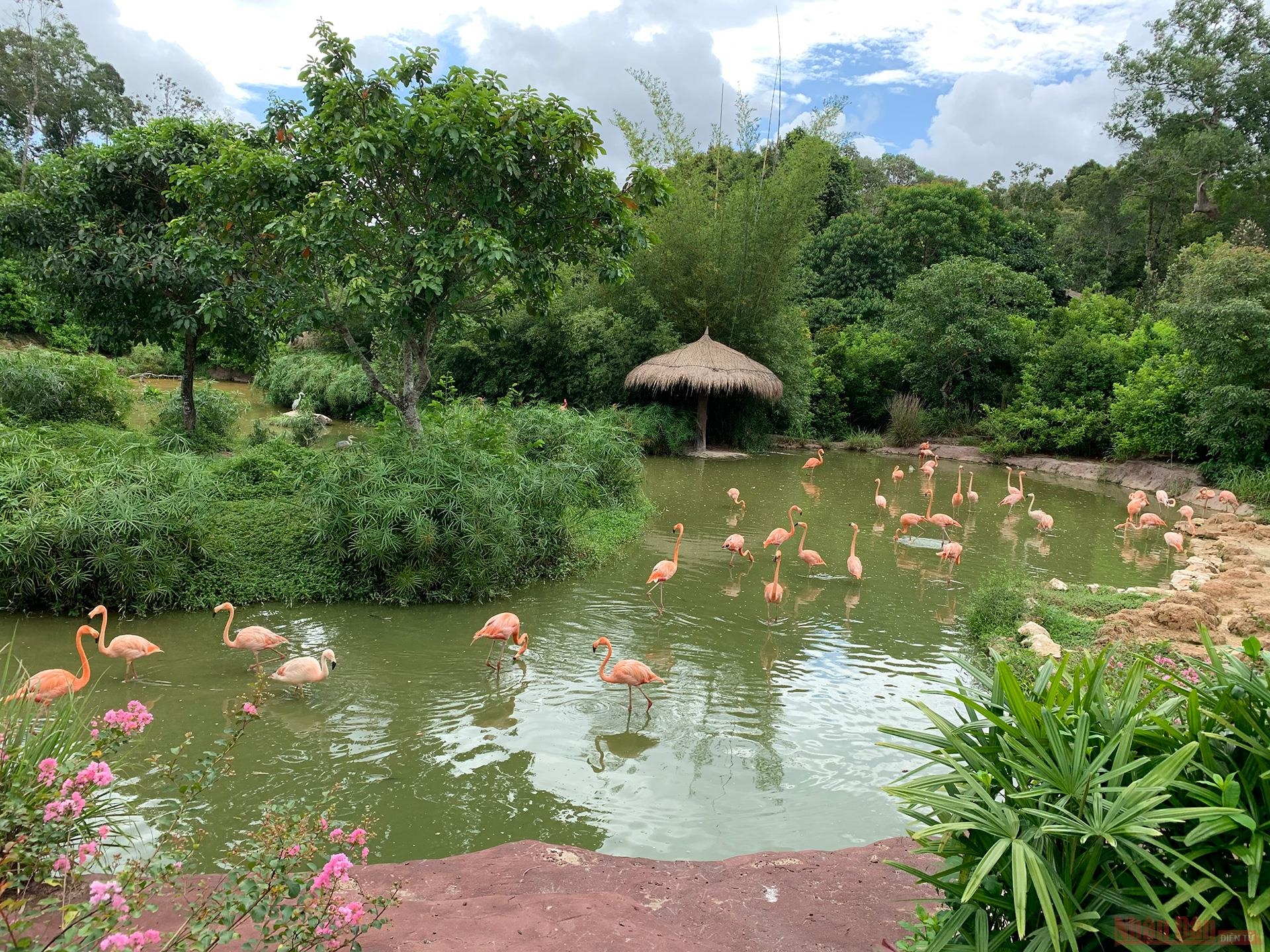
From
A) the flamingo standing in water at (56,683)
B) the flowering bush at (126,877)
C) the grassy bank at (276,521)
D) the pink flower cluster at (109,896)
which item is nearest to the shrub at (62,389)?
the grassy bank at (276,521)

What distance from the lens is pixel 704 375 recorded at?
19.1m

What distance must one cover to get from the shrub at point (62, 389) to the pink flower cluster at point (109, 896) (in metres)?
10.3

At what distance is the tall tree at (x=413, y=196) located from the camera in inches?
310

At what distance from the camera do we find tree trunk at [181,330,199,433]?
1124cm

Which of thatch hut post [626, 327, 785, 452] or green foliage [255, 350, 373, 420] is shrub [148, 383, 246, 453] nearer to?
green foliage [255, 350, 373, 420]

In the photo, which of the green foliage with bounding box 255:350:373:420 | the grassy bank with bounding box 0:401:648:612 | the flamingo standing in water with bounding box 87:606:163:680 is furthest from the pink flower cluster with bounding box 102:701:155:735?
the green foliage with bounding box 255:350:373:420

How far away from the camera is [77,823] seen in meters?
2.73

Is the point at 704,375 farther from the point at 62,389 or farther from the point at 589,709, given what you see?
the point at 589,709

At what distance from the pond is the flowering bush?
4.38 ft

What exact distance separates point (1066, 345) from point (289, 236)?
64.4 ft

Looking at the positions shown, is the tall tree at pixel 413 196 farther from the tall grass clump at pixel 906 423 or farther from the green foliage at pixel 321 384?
the tall grass clump at pixel 906 423

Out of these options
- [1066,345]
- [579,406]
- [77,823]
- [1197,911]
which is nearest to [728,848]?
[1197,911]

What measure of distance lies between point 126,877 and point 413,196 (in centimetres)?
780

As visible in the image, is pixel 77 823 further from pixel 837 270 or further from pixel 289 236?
pixel 837 270
